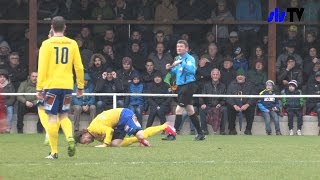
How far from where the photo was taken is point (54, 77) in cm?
1194

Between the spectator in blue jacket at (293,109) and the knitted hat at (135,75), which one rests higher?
the knitted hat at (135,75)

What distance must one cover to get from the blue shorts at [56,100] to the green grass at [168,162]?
65 cm

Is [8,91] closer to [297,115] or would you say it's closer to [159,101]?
[159,101]

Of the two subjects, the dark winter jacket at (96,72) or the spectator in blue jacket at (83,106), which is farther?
the dark winter jacket at (96,72)

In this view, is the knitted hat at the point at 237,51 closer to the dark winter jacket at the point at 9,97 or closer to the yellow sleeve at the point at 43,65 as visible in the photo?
the dark winter jacket at the point at 9,97

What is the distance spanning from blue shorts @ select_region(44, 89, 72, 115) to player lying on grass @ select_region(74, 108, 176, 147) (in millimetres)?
1816

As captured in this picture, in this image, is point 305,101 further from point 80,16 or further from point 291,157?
point 291,157

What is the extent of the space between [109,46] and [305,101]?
4.80 meters

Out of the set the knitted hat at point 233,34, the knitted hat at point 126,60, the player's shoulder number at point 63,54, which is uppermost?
the knitted hat at point 233,34

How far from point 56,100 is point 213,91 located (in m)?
9.25

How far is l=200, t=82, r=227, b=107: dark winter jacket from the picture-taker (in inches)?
818

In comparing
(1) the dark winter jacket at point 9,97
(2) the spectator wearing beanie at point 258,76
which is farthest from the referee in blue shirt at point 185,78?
(1) the dark winter jacket at point 9,97

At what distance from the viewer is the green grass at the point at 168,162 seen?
10.2 meters

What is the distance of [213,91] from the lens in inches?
822
